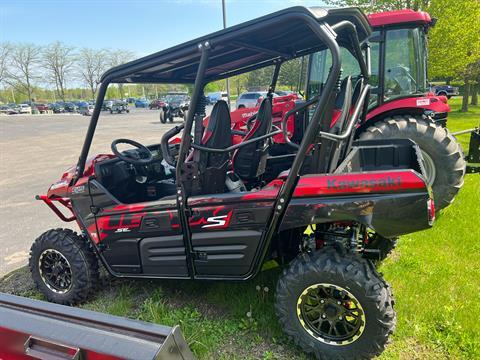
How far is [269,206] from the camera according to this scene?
2301 mm

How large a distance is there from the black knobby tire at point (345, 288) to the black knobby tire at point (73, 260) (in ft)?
5.19

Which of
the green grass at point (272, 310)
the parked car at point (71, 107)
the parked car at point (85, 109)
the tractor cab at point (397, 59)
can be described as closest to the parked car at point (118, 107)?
the parked car at point (85, 109)

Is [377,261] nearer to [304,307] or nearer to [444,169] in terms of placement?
[304,307]

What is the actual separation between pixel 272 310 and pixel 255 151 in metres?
1.25

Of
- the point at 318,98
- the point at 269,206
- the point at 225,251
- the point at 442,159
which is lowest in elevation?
the point at 225,251

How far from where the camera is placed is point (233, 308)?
9.46 feet

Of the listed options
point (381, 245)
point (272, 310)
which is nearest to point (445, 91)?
point (381, 245)

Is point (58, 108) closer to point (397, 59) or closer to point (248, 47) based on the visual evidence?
point (397, 59)

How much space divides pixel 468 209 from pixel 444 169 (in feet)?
2.62

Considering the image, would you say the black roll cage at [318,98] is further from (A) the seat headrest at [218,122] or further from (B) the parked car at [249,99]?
(B) the parked car at [249,99]

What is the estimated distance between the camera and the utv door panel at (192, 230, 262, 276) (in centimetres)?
242

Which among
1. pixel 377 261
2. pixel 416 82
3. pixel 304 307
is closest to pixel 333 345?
pixel 304 307

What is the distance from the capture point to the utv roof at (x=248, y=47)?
6.82ft

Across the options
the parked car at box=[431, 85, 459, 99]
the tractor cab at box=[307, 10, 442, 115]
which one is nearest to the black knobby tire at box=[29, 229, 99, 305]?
the tractor cab at box=[307, 10, 442, 115]
